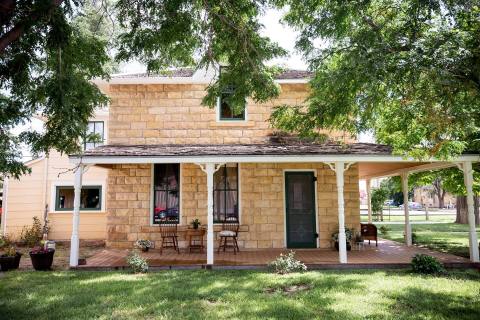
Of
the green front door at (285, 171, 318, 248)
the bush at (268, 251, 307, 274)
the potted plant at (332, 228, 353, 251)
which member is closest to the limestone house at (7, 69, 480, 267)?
the green front door at (285, 171, 318, 248)

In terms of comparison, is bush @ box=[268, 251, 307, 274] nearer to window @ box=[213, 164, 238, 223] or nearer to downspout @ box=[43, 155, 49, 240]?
window @ box=[213, 164, 238, 223]

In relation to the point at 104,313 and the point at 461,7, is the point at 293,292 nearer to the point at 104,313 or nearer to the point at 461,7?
the point at 104,313

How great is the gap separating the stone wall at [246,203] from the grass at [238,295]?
318 centimetres

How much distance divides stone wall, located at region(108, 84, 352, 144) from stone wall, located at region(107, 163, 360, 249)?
3.39ft

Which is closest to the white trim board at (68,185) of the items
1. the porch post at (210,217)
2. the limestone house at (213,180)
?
the limestone house at (213,180)

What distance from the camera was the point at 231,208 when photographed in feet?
40.0

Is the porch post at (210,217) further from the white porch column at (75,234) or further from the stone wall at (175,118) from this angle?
the white porch column at (75,234)

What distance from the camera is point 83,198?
15242 mm

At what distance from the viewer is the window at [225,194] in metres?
12.2

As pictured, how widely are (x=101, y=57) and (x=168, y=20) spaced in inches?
66.6

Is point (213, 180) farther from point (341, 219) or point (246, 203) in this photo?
point (341, 219)

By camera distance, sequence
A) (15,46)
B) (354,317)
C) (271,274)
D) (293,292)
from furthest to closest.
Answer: (271,274) → (293,292) → (354,317) → (15,46)

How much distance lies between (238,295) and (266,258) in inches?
140

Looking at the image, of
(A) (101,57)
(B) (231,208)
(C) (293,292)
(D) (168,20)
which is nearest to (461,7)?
(D) (168,20)
